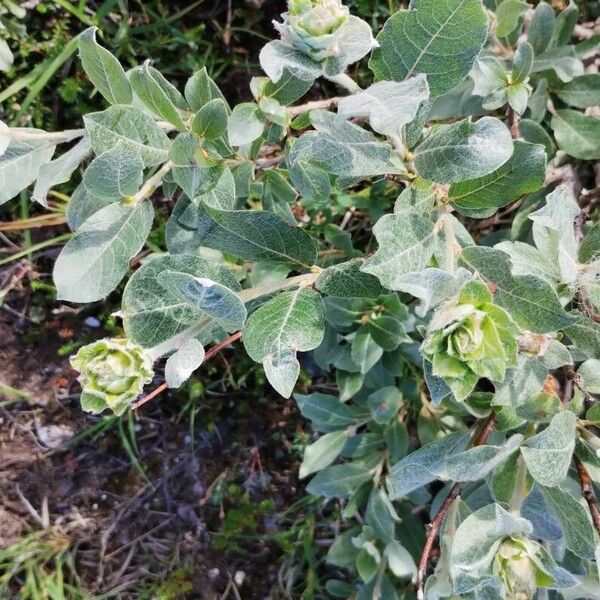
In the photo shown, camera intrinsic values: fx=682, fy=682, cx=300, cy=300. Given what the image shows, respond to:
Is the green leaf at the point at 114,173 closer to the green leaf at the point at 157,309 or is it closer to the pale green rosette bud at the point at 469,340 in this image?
the green leaf at the point at 157,309

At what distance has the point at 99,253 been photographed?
1128mm

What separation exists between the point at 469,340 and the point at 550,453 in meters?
0.28

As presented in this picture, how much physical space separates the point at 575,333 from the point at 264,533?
4.78 ft

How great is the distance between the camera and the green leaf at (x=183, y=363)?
962 mm

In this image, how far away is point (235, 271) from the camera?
63.6 inches

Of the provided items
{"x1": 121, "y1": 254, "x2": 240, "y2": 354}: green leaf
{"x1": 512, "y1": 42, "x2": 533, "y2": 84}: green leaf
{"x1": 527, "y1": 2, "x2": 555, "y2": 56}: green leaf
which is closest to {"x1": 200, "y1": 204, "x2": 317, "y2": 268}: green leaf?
{"x1": 121, "y1": 254, "x2": 240, "y2": 354}: green leaf

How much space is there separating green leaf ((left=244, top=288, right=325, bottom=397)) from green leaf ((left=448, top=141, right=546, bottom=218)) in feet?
1.03

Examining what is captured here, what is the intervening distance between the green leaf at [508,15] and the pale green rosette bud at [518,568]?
44.0 inches

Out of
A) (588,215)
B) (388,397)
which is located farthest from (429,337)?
(588,215)

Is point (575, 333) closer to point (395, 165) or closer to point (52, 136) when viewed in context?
point (395, 165)

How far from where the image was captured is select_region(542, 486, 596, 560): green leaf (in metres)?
1.10

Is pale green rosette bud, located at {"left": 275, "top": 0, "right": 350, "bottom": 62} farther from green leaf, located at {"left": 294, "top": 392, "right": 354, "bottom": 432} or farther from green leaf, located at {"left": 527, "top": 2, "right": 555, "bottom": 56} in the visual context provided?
green leaf, located at {"left": 294, "top": 392, "right": 354, "bottom": 432}

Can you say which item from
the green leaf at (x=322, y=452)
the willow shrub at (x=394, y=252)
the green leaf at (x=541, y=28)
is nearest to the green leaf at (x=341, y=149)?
the willow shrub at (x=394, y=252)

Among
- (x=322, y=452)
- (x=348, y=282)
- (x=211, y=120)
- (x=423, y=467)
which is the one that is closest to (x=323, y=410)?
(x=322, y=452)
